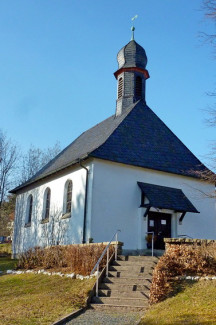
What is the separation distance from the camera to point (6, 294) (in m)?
10.9

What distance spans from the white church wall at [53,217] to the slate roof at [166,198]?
294 centimetres

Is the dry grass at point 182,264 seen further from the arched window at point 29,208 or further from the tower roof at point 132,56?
the arched window at point 29,208

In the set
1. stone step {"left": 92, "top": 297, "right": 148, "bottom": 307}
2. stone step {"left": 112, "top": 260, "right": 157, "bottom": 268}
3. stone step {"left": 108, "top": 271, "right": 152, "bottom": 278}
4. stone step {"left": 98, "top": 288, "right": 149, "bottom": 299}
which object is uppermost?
stone step {"left": 112, "top": 260, "right": 157, "bottom": 268}

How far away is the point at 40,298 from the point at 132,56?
17.2m

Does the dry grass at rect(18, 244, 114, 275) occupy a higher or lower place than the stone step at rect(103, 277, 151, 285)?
higher

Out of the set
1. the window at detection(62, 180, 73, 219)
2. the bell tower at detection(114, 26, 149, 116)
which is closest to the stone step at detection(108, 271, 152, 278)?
the window at detection(62, 180, 73, 219)

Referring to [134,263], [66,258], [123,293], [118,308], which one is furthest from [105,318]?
[66,258]

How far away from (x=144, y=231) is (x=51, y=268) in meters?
5.40

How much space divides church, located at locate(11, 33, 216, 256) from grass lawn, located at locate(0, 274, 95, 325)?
473 centimetres

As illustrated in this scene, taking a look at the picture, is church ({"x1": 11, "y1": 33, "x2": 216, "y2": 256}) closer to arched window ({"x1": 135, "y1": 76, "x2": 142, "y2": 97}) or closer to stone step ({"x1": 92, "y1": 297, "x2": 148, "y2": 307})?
arched window ({"x1": 135, "y1": 76, "x2": 142, "y2": 97})

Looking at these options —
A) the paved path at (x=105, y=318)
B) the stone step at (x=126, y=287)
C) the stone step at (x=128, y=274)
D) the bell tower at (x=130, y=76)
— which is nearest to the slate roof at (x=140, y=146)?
the bell tower at (x=130, y=76)

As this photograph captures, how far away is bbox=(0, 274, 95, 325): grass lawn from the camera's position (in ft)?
26.9

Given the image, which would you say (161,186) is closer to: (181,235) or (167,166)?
(167,166)

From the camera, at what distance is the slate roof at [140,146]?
17828 mm
